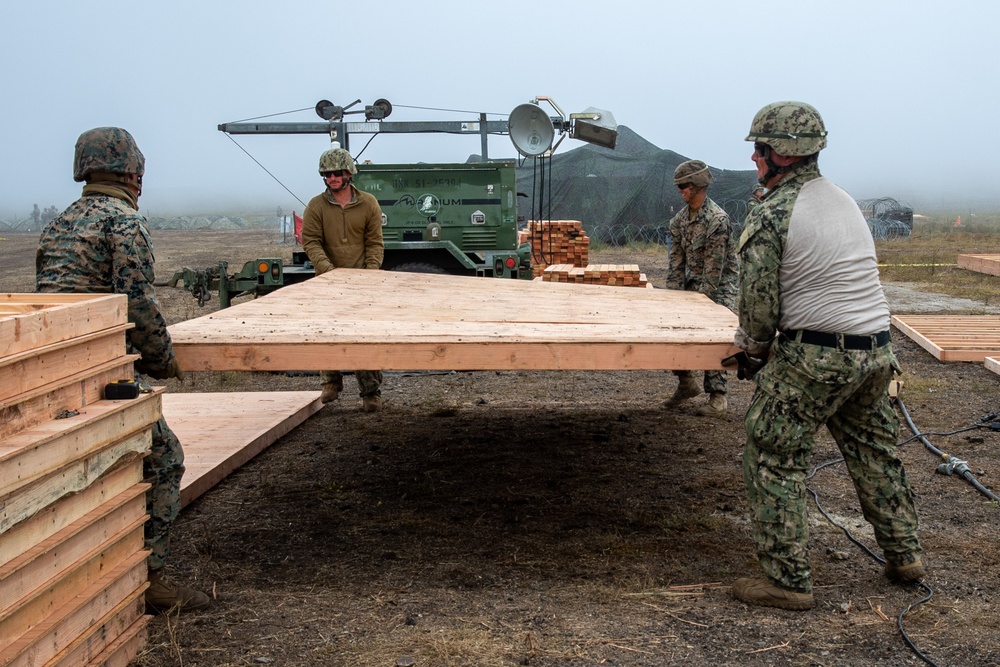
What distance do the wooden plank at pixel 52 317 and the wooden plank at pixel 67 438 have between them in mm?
263

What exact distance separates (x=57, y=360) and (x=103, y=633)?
96 cm

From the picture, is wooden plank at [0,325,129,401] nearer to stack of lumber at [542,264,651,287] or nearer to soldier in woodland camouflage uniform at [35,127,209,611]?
soldier in woodland camouflage uniform at [35,127,209,611]

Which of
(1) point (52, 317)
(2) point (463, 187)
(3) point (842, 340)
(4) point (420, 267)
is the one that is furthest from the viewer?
(2) point (463, 187)

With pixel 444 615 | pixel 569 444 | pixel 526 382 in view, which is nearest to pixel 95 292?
pixel 444 615

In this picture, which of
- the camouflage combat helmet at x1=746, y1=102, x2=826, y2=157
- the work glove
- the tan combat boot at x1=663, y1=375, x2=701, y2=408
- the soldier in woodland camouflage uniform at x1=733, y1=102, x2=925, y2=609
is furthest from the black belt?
the tan combat boot at x1=663, y1=375, x2=701, y2=408

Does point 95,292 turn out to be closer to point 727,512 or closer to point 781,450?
point 781,450

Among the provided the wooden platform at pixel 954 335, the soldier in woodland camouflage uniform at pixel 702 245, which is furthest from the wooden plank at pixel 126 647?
the wooden platform at pixel 954 335

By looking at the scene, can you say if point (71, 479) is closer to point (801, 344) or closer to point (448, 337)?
point (448, 337)

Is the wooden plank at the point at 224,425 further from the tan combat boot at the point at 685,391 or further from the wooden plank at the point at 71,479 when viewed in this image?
the tan combat boot at the point at 685,391

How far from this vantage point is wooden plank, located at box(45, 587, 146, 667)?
314cm

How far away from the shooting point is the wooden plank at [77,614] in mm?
2910

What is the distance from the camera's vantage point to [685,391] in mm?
7957

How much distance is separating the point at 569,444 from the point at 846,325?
10.7ft

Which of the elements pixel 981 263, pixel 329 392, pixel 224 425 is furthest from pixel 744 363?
pixel 981 263
